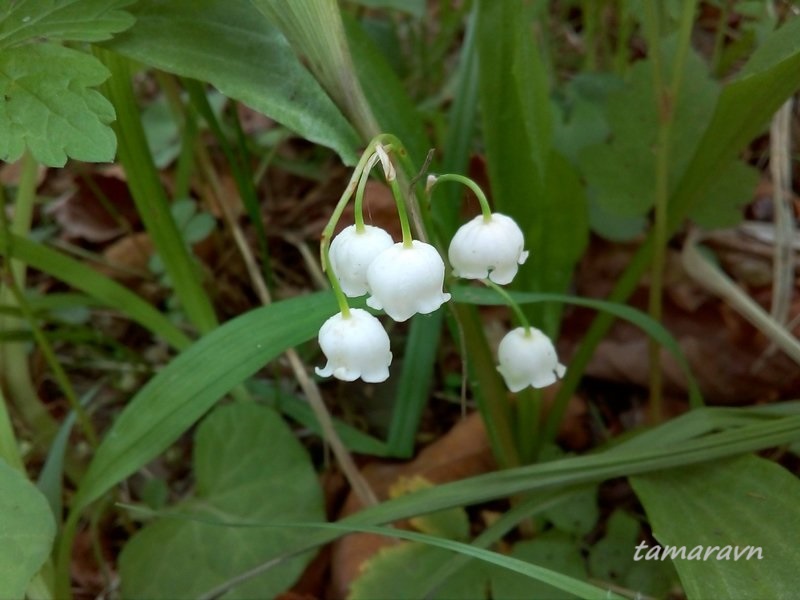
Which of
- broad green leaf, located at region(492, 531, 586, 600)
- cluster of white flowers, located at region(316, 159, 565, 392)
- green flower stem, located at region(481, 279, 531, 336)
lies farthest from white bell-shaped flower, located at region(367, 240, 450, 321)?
broad green leaf, located at region(492, 531, 586, 600)

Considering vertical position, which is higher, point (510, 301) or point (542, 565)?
point (510, 301)

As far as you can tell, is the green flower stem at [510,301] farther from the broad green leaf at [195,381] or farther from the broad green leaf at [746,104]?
the broad green leaf at [746,104]

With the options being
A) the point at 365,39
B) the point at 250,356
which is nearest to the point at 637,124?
the point at 365,39

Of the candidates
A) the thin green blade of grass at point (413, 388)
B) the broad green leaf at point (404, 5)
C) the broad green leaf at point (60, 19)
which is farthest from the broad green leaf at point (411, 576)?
the broad green leaf at point (404, 5)

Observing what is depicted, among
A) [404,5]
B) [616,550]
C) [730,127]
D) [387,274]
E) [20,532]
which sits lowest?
[20,532]

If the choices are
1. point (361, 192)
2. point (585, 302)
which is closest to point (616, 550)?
point (585, 302)

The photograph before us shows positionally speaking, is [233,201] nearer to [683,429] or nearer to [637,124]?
[637,124]

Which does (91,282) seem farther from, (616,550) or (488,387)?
(616,550)

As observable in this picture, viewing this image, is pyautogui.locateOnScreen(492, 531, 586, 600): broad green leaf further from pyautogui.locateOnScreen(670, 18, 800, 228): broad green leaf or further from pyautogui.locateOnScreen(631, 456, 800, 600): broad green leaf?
pyautogui.locateOnScreen(670, 18, 800, 228): broad green leaf
